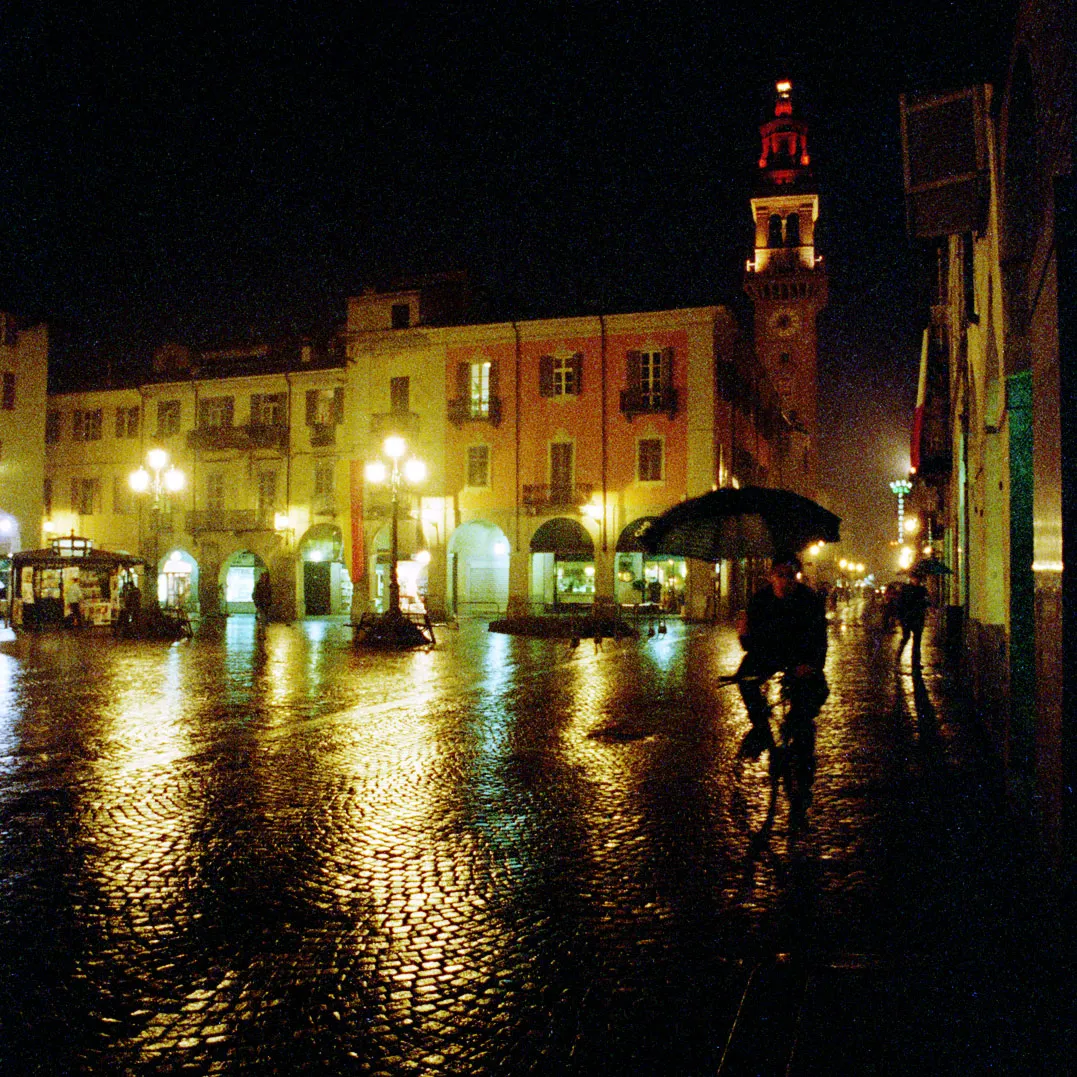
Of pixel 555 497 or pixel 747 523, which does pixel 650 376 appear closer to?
pixel 555 497

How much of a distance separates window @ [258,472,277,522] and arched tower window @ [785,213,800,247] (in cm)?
4269

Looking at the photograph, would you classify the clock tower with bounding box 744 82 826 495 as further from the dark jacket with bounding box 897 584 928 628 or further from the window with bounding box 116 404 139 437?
the dark jacket with bounding box 897 584 928 628

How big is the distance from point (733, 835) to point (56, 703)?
924 cm

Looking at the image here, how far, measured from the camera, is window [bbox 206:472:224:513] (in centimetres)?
4512

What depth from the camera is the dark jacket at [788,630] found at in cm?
670

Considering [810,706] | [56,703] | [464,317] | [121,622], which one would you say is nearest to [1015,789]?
[810,706]

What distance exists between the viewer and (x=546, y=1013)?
3529 millimetres

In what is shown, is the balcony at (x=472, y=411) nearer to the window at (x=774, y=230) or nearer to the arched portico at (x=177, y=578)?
the arched portico at (x=177, y=578)

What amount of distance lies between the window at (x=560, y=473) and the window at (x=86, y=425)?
23099mm

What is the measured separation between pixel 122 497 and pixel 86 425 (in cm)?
431

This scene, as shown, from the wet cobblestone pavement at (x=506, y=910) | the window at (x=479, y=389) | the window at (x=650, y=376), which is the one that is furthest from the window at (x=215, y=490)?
the wet cobblestone pavement at (x=506, y=910)

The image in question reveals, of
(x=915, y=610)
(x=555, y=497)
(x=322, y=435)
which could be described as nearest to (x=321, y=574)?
(x=322, y=435)

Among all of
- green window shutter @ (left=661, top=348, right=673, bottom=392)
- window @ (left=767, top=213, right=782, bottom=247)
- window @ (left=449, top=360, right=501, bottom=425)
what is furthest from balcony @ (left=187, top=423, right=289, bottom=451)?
window @ (left=767, top=213, right=782, bottom=247)

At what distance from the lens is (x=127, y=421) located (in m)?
47.3
